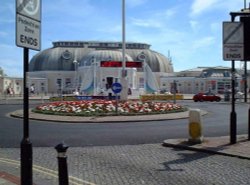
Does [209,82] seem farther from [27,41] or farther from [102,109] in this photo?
[27,41]

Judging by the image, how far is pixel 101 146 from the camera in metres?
13.1

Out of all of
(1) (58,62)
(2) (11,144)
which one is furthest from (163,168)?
(1) (58,62)

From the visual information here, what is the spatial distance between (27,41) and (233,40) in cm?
767

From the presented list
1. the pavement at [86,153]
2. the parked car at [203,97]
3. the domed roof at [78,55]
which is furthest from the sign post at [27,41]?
the domed roof at [78,55]

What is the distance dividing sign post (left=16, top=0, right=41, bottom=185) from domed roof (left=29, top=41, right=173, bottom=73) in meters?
102

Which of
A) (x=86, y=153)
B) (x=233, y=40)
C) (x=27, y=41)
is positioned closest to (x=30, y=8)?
(x=27, y=41)

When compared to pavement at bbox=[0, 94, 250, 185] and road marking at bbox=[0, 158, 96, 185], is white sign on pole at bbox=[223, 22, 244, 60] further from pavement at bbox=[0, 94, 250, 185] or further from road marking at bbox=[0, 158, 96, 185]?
road marking at bbox=[0, 158, 96, 185]

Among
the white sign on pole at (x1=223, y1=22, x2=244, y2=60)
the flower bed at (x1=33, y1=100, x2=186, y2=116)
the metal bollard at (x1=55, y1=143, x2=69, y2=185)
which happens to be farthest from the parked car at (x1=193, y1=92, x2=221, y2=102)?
the metal bollard at (x1=55, y1=143, x2=69, y2=185)

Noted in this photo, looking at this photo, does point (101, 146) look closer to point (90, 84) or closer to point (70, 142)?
point (70, 142)

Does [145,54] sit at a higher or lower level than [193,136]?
higher

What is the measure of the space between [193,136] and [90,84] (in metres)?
42.6

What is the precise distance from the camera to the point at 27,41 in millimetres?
6664

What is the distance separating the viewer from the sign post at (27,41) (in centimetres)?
661

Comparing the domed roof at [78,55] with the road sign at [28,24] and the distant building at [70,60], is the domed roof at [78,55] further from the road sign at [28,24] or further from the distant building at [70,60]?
the road sign at [28,24]
